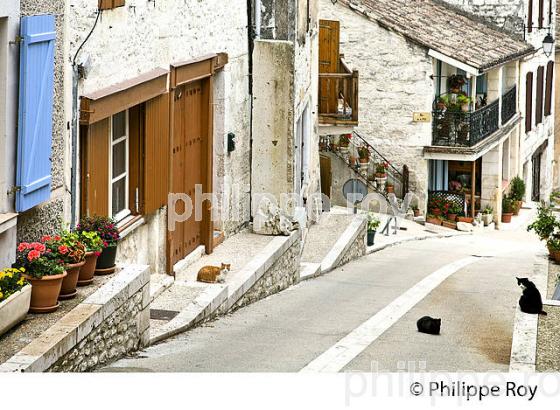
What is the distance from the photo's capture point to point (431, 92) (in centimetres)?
2719

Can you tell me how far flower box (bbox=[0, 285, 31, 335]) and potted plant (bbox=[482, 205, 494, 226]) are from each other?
2177 cm

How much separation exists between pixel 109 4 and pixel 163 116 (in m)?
2.14

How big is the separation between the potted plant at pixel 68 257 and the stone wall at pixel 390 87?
1863 cm

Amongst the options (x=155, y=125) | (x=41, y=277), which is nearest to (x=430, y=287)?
(x=155, y=125)

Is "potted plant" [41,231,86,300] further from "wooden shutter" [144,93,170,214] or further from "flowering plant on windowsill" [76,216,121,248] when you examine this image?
"wooden shutter" [144,93,170,214]

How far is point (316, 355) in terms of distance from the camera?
Answer: 32.8 ft

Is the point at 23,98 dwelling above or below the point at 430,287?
above

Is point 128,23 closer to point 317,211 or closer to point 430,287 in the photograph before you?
point 430,287

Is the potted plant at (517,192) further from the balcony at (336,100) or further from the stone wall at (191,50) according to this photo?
the stone wall at (191,50)

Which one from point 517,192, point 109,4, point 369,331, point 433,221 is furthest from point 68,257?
point 517,192

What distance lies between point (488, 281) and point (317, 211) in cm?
385

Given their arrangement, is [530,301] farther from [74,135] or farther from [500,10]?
[500,10]

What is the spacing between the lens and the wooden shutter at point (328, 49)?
2181 centimetres

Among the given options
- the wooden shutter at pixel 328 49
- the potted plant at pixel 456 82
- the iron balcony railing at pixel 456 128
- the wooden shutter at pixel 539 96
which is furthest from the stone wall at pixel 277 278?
the wooden shutter at pixel 539 96
